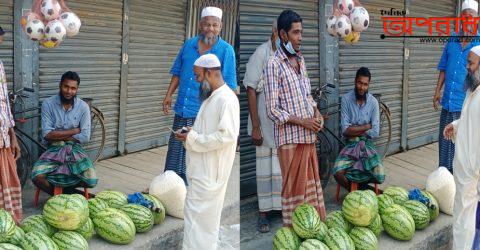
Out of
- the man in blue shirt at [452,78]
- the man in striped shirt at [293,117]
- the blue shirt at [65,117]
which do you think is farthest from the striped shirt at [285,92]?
the man in blue shirt at [452,78]

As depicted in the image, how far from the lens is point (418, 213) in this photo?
6020mm

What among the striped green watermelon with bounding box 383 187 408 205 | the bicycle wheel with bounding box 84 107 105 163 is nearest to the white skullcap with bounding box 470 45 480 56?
the striped green watermelon with bounding box 383 187 408 205

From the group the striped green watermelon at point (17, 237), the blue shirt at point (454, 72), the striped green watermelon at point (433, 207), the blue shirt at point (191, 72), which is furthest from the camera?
the striped green watermelon at point (433, 207)

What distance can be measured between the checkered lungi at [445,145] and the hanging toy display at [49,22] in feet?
11.8

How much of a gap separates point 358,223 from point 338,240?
14.5 inches

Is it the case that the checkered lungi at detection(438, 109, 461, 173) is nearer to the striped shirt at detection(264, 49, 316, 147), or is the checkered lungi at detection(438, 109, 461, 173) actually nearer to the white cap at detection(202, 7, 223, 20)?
the striped shirt at detection(264, 49, 316, 147)

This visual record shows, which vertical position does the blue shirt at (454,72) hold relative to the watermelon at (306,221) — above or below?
above

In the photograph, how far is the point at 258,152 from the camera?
554 centimetres

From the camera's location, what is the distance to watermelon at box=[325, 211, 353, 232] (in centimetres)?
529

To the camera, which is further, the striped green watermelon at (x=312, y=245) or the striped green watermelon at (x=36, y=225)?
the striped green watermelon at (x=312, y=245)

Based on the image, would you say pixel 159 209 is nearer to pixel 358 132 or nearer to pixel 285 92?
pixel 285 92

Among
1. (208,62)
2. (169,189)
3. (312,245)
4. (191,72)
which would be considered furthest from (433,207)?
(208,62)

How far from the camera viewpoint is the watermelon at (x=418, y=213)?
19.7 ft

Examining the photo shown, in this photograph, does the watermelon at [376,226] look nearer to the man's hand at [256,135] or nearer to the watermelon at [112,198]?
the man's hand at [256,135]
